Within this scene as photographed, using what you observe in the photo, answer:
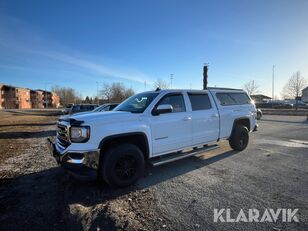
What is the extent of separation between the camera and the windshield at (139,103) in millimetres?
5528

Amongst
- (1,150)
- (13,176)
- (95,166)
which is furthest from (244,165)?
(1,150)

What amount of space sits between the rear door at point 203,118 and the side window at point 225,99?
1.57 feet

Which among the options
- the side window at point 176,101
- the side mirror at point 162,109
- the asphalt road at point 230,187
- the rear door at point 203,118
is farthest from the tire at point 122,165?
the rear door at point 203,118

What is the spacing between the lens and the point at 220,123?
701cm

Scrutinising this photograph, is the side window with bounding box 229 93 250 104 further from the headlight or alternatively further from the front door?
the headlight

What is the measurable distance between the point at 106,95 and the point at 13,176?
61.4 meters

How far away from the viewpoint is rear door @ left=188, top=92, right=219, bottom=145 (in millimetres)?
6220

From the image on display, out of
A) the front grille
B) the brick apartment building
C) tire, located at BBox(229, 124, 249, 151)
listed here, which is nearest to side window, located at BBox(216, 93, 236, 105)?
tire, located at BBox(229, 124, 249, 151)

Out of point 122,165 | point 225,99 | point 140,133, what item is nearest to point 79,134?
point 122,165

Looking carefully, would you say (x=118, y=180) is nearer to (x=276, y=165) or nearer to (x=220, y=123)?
(x=220, y=123)

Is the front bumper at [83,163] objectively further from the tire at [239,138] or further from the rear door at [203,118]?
the tire at [239,138]

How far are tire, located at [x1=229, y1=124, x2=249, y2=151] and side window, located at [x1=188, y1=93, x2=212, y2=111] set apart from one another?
1.63 meters

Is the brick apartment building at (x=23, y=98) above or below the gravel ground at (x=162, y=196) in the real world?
above

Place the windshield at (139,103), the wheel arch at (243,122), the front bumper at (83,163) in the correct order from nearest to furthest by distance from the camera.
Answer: the front bumper at (83,163) → the windshield at (139,103) → the wheel arch at (243,122)
